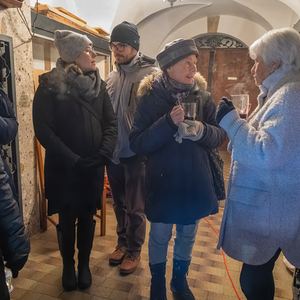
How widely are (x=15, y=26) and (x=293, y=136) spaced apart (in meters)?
2.29

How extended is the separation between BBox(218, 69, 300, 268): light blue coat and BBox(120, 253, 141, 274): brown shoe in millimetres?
1026

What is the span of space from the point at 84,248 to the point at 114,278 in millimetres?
383

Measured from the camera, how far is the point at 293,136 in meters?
1.12

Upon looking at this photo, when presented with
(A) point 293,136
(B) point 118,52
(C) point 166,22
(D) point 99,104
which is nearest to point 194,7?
(C) point 166,22

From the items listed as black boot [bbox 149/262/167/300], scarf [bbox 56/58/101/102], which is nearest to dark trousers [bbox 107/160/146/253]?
black boot [bbox 149/262/167/300]

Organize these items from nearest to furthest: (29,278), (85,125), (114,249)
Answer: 1. (85,125)
2. (29,278)
3. (114,249)

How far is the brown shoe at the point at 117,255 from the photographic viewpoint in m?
2.23

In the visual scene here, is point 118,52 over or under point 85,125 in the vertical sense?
over

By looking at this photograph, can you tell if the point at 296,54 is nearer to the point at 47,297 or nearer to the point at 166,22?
the point at 47,297

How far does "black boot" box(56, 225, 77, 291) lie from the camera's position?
1.82 metres

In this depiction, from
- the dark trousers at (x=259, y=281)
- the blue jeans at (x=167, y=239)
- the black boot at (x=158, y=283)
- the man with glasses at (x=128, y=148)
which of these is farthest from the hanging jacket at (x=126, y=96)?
the dark trousers at (x=259, y=281)

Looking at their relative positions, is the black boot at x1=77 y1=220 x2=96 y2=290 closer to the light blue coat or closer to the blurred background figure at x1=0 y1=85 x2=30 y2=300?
the blurred background figure at x1=0 y1=85 x2=30 y2=300

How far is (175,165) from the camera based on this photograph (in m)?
1.56

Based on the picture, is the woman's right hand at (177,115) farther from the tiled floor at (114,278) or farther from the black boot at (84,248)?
the tiled floor at (114,278)
